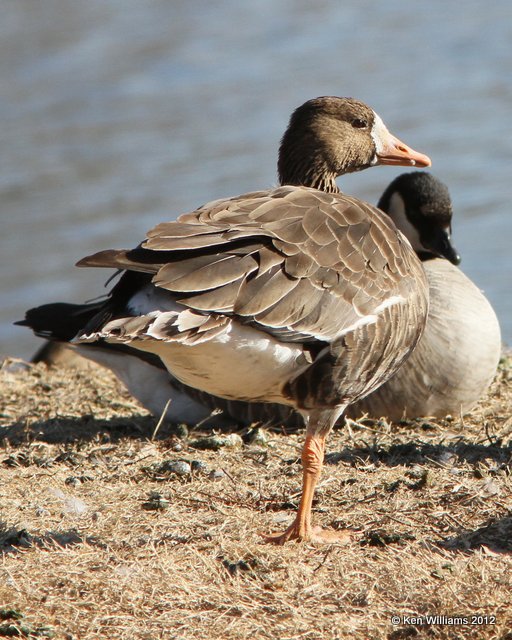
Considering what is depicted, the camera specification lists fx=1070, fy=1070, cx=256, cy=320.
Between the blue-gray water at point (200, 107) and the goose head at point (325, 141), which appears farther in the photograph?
the blue-gray water at point (200, 107)

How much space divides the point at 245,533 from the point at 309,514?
10.1 inches

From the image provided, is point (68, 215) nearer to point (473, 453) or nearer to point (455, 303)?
point (455, 303)

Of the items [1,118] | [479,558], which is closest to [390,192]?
[479,558]

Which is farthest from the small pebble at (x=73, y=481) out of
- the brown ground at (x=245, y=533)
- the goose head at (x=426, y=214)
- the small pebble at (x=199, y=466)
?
the goose head at (x=426, y=214)

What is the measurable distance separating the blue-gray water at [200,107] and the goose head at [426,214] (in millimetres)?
2605

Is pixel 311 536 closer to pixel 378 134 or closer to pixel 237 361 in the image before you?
pixel 237 361

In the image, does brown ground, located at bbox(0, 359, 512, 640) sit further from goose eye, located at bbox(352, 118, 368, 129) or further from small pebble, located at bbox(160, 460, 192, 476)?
goose eye, located at bbox(352, 118, 368, 129)

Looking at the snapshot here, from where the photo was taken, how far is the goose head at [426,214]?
6496 mm

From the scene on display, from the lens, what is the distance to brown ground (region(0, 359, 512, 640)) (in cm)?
329

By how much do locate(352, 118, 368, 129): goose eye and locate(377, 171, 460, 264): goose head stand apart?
1417mm

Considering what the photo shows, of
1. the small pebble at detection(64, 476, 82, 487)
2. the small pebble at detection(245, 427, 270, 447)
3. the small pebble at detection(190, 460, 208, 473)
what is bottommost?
the small pebble at detection(245, 427, 270, 447)

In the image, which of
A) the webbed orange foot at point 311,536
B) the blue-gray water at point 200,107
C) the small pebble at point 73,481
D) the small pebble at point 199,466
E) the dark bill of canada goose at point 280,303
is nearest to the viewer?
the dark bill of canada goose at point 280,303

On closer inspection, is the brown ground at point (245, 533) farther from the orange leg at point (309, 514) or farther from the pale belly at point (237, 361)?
the pale belly at point (237, 361)

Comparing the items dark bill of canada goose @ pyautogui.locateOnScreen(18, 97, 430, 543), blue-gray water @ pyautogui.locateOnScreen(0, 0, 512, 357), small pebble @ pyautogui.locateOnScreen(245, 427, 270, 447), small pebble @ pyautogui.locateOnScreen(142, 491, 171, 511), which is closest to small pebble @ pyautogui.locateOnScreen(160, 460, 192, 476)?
small pebble @ pyautogui.locateOnScreen(142, 491, 171, 511)
